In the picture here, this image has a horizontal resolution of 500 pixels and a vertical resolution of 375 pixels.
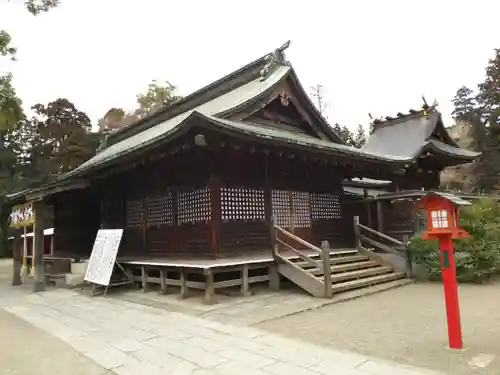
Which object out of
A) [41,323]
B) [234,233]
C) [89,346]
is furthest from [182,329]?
[234,233]

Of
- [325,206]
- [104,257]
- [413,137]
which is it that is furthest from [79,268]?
[413,137]

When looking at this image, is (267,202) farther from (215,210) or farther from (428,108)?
(428,108)

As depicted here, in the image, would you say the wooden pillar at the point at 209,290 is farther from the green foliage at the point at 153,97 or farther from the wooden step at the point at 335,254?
the green foliage at the point at 153,97

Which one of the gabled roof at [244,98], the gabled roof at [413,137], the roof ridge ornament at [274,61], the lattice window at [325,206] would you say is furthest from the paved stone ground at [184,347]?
the gabled roof at [413,137]

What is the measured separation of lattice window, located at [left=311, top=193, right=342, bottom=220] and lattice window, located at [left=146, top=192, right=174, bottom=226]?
12.7 feet

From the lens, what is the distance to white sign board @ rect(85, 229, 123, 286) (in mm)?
9352

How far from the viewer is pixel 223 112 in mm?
9273

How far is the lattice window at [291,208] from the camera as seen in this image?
378 inches

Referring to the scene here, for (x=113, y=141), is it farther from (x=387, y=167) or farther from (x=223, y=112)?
(x=387, y=167)

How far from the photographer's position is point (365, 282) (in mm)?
8477

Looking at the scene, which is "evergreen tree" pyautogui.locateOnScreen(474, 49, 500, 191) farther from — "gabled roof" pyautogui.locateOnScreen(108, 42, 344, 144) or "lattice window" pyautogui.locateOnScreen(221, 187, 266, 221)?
"lattice window" pyautogui.locateOnScreen(221, 187, 266, 221)

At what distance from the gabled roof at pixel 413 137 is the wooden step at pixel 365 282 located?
22.9ft

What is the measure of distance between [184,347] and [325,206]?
23.5 ft

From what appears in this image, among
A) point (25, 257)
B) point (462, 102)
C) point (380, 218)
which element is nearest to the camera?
point (380, 218)
